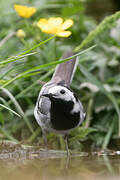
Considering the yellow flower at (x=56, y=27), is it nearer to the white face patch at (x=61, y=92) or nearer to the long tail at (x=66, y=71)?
the long tail at (x=66, y=71)

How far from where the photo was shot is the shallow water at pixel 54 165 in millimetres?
2227

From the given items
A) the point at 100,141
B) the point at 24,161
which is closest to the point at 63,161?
the point at 24,161

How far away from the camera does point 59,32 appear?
3.34 meters

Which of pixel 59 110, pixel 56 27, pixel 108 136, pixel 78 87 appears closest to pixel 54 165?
pixel 59 110

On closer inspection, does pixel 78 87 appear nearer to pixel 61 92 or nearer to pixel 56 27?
pixel 56 27

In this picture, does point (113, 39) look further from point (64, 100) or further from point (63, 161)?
point (63, 161)

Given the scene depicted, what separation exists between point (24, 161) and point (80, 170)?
540 millimetres

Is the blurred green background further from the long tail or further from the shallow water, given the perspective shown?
the shallow water

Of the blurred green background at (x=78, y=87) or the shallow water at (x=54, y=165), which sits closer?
the shallow water at (x=54, y=165)

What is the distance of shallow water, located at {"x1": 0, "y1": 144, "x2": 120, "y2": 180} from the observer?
2227 millimetres

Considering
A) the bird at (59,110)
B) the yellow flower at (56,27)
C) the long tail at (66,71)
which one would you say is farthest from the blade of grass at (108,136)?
the yellow flower at (56,27)

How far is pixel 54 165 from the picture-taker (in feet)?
8.46

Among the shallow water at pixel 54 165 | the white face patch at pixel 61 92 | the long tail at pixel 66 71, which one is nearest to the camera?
the shallow water at pixel 54 165

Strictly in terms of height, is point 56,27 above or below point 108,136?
above
